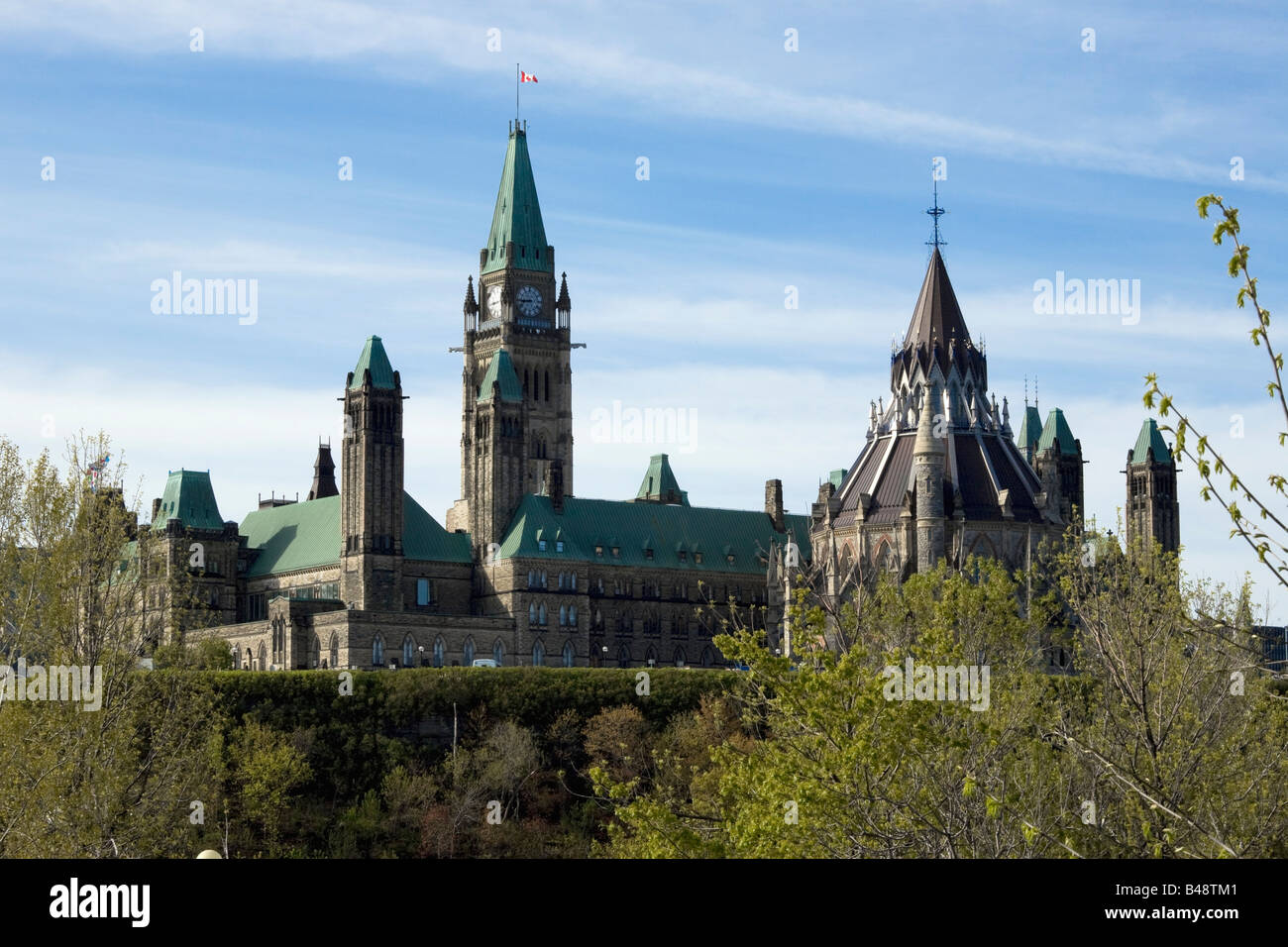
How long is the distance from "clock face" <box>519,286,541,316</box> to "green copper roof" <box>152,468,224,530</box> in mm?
42941

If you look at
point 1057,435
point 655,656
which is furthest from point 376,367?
point 1057,435

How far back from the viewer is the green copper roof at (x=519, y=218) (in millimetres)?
186125

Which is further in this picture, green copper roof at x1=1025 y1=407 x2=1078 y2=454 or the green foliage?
green copper roof at x1=1025 y1=407 x2=1078 y2=454

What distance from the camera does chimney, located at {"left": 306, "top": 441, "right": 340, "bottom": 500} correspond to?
173875 millimetres

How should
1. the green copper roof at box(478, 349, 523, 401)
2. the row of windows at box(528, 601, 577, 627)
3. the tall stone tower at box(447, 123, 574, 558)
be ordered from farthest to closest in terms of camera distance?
1. the tall stone tower at box(447, 123, 574, 558)
2. the green copper roof at box(478, 349, 523, 401)
3. the row of windows at box(528, 601, 577, 627)

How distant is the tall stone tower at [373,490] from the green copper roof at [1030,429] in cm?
6013

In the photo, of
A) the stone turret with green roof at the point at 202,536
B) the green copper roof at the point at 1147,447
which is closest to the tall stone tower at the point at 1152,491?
the green copper roof at the point at 1147,447

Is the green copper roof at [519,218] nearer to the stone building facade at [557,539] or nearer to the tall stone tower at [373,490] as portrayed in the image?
the stone building facade at [557,539]

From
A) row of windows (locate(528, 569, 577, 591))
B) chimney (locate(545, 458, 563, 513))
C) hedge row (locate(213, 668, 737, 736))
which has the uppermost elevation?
chimney (locate(545, 458, 563, 513))

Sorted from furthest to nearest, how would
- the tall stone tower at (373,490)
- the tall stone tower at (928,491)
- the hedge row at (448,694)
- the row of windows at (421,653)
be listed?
the tall stone tower at (373,490) < the row of windows at (421,653) < the tall stone tower at (928,491) < the hedge row at (448,694)

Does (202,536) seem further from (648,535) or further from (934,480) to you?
(934,480)

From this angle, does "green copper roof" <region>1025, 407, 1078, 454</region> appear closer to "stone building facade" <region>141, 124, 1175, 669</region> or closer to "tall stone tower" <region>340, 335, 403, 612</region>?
"stone building facade" <region>141, 124, 1175, 669</region>

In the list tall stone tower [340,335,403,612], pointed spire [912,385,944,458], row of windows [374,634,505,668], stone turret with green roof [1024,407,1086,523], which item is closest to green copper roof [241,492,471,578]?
tall stone tower [340,335,403,612]
